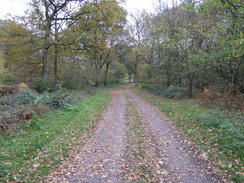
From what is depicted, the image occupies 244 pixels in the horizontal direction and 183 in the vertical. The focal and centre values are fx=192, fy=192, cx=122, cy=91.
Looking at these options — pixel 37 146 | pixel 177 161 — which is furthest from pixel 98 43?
pixel 177 161

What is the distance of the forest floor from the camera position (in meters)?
4.94

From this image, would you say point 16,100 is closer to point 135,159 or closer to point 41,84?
point 41,84

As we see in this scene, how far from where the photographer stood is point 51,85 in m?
19.5

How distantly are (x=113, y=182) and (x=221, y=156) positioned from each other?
127 inches

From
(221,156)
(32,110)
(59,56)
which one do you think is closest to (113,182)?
(221,156)

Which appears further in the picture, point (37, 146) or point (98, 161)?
point (37, 146)

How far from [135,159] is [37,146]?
137 inches

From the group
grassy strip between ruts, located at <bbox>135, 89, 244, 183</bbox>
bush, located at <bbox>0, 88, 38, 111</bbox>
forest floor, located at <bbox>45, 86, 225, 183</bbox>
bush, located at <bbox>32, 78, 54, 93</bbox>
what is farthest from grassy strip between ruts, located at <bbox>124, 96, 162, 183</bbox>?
bush, located at <bbox>32, 78, 54, 93</bbox>

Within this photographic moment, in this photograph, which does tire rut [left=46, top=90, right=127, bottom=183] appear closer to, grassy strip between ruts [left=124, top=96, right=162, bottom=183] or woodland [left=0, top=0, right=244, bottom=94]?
grassy strip between ruts [left=124, top=96, right=162, bottom=183]

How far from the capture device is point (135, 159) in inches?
234

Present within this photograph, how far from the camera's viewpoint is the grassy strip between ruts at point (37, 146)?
5.07 meters

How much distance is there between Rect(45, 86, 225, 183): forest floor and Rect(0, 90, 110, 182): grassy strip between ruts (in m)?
0.41

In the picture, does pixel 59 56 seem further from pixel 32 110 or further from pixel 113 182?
pixel 113 182

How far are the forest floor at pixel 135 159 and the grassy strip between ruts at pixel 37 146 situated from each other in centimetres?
41
